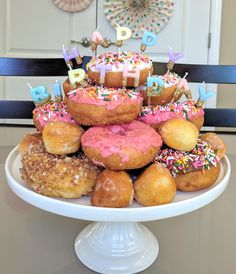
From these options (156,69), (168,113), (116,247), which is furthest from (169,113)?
(156,69)

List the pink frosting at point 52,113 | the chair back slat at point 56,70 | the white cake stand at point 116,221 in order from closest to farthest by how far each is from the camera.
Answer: the white cake stand at point 116,221 → the pink frosting at point 52,113 → the chair back slat at point 56,70

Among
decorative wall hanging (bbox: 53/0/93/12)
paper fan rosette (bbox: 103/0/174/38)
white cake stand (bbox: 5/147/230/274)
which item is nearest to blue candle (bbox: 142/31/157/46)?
white cake stand (bbox: 5/147/230/274)

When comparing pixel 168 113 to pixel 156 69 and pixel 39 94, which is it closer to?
pixel 39 94

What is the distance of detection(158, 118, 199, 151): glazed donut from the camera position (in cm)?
75

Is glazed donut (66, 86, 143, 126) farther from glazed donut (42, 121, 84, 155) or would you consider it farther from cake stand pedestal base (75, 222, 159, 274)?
cake stand pedestal base (75, 222, 159, 274)

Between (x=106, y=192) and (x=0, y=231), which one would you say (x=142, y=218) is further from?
(x=0, y=231)

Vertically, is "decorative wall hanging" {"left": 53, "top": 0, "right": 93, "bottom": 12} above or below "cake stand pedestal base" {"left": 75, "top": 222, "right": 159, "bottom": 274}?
above

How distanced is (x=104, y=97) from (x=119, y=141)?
0.40 ft

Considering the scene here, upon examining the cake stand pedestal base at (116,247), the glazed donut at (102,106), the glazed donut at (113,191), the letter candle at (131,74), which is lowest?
the cake stand pedestal base at (116,247)

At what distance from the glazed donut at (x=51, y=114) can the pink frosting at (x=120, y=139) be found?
0.11 m

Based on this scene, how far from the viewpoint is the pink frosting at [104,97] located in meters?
0.75

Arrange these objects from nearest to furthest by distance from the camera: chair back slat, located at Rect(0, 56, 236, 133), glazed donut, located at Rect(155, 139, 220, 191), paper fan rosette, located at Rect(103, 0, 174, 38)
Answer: glazed donut, located at Rect(155, 139, 220, 191) → chair back slat, located at Rect(0, 56, 236, 133) → paper fan rosette, located at Rect(103, 0, 174, 38)

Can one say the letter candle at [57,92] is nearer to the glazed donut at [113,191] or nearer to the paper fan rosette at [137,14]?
the glazed donut at [113,191]

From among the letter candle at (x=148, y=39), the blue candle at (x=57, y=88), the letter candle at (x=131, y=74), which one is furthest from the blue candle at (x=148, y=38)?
the blue candle at (x=57, y=88)
